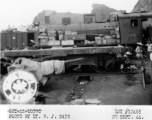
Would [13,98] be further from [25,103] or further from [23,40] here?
[23,40]

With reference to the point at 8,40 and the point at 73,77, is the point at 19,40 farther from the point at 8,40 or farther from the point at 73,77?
the point at 73,77

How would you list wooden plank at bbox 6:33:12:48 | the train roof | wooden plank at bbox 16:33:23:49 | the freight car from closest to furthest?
the freight car, the train roof, wooden plank at bbox 16:33:23:49, wooden plank at bbox 6:33:12:48

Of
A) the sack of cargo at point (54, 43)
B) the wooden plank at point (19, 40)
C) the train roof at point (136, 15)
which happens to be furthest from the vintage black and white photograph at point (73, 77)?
the wooden plank at point (19, 40)

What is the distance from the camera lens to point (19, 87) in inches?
135

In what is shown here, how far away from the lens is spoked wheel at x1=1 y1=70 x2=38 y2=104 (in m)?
3.42

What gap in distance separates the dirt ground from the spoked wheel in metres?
0.33

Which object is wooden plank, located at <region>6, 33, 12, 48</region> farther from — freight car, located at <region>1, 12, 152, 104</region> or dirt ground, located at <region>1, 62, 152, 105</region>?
dirt ground, located at <region>1, 62, 152, 105</region>

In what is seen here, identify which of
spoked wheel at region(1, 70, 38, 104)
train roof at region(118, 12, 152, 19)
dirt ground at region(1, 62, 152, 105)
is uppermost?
train roof at region(118, 12, 152, 19)

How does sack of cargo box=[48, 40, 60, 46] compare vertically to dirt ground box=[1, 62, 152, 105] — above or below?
above

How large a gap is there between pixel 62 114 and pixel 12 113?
870mm

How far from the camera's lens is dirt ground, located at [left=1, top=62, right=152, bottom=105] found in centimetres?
399

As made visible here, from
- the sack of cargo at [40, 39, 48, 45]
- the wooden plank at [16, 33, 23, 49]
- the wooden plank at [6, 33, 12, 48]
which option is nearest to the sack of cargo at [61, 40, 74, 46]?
the sack of cargo at [40, 39, 48, 45]

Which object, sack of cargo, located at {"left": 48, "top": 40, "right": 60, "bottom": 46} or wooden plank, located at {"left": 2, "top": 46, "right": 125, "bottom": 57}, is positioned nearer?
wooden plank, located at {"left": 2, "top": 46, "right": 125, "bottom": 57}

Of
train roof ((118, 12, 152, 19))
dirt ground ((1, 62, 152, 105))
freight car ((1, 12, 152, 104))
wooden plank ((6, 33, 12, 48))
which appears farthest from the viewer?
wooden plank ((6, 33, 12, 48))
